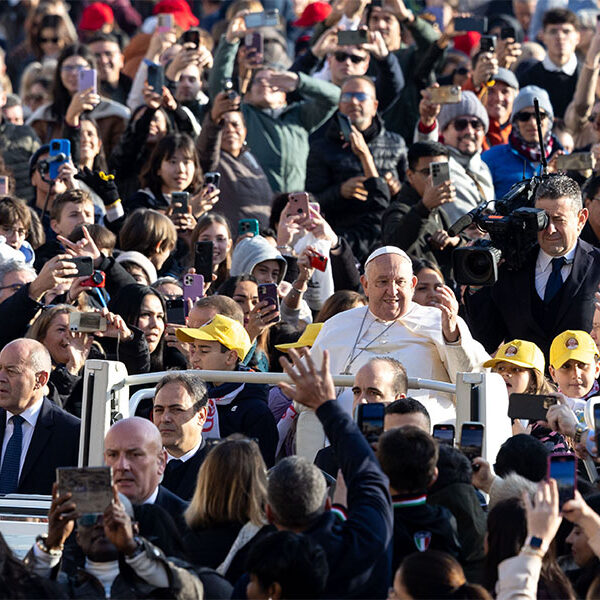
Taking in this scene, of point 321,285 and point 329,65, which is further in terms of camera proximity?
point 329,65

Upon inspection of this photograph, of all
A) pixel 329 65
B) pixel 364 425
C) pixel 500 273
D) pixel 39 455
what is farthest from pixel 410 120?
pixel 364 425

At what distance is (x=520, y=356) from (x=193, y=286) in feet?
7.84

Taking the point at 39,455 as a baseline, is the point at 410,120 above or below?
above

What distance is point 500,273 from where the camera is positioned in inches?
388

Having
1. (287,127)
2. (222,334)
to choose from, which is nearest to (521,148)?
(287,127)

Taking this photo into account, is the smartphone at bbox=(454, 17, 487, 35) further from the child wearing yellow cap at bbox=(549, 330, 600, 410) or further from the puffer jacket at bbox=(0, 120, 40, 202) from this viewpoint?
the child wearing yellow cap at bbox=(549, 330, 600, 410)

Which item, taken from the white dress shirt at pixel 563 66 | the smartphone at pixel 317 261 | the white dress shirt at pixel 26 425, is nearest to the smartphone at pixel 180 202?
the smartphone at pixel 317 261

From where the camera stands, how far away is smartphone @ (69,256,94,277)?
31.0 ft

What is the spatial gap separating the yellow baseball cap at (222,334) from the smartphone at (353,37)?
4.62m

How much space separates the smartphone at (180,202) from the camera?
11.7 meters

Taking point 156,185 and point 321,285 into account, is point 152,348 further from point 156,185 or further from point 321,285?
point 156,185

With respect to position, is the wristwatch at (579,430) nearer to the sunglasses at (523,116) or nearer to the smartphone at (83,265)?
the smartphone at (83,265)

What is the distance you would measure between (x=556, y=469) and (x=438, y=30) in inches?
386

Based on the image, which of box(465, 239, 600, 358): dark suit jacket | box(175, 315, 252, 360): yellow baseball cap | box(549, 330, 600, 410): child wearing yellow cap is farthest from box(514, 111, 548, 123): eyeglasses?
box(175, 315, 252, 360): yellow baseball cap
